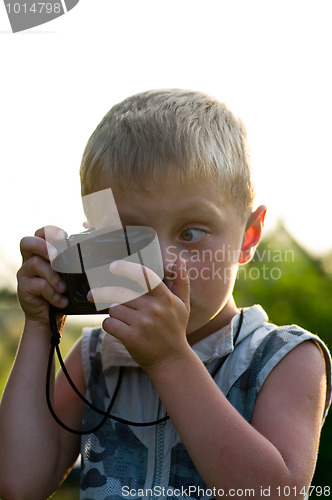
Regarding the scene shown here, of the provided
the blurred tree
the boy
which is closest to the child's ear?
the boy

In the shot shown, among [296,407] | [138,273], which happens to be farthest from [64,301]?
[296,407]

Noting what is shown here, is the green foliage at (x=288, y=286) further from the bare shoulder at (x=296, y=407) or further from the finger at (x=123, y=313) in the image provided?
the finger at (x=123, y=313)

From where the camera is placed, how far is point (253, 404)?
51.7 inches

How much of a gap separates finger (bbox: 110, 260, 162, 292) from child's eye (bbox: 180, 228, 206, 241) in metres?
0.17

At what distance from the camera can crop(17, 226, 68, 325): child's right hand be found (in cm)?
137

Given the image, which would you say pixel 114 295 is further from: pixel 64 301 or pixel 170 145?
pixel 170 145

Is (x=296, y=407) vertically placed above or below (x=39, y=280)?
below

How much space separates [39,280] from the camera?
1.40m

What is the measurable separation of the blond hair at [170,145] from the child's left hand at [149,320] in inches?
9.0

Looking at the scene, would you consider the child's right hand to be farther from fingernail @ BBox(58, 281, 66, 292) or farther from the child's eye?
the child's eye

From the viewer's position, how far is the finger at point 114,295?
3.95 feet

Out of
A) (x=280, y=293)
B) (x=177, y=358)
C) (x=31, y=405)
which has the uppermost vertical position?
(x=177, y=358)

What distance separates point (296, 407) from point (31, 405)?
619 mm

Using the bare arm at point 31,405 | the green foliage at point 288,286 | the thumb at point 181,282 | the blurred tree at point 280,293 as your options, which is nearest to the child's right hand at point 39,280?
the bare arm at point 31,405
